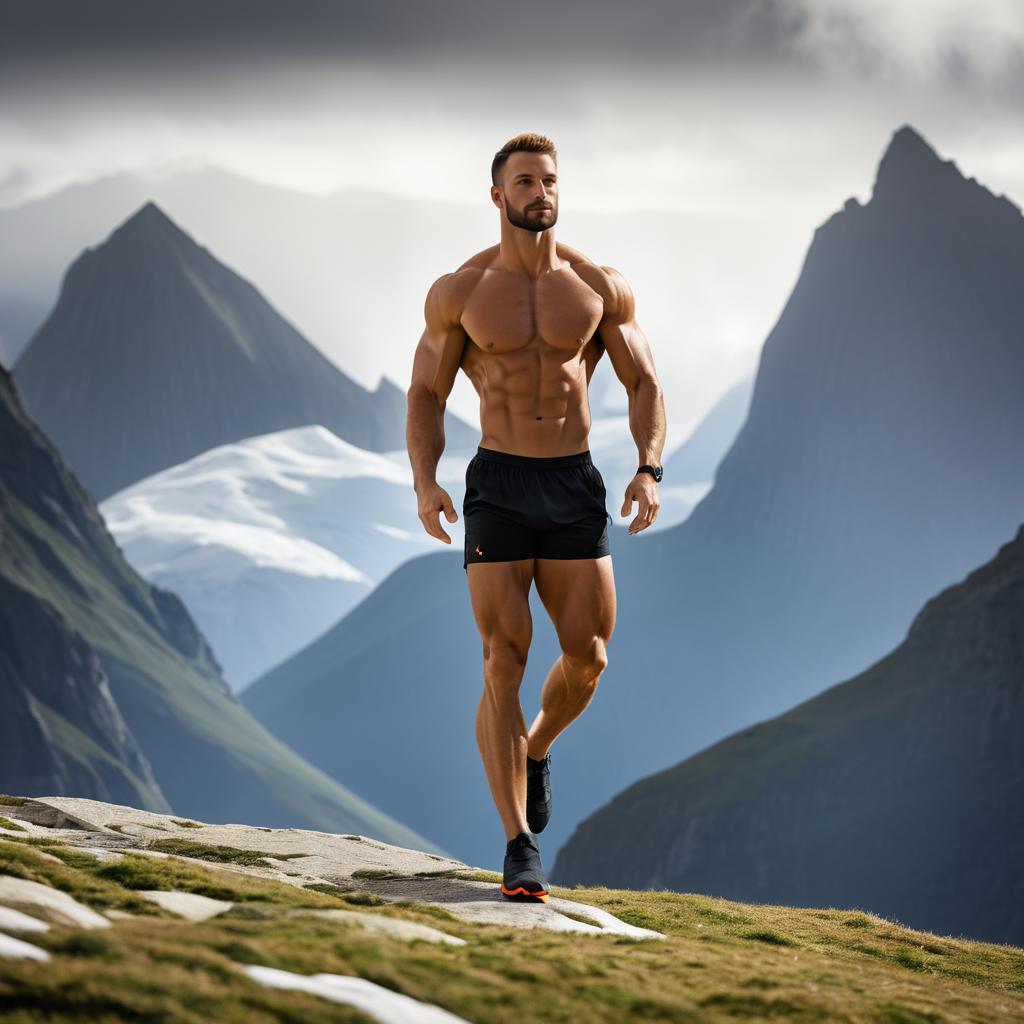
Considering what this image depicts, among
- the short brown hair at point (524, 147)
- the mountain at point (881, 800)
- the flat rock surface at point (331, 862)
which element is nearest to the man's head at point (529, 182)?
the short brown hair at point (524, 147)

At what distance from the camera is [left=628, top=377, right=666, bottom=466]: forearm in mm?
12391

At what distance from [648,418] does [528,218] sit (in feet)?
6.49

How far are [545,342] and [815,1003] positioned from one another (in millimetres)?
5586

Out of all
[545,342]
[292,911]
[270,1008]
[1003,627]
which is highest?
[1003,627]

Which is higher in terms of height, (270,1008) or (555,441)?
(555,441)

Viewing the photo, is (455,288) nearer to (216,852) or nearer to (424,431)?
(424,431)

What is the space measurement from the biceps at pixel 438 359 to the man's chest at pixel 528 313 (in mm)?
173

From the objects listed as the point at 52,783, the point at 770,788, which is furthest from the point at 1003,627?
the point at 52,783

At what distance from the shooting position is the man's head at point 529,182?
11.9 meters

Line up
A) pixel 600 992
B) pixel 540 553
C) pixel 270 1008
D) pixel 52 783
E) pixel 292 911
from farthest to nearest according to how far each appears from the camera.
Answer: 1. pixel 52 783
2. pixel 540 553
3. pixel 292 911
4. pixel 600 992
5. pixel 270 1008

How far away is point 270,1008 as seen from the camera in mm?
6625

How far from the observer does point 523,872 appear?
11227 millimetres

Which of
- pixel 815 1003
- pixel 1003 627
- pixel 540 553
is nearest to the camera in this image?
pixel 815 1003

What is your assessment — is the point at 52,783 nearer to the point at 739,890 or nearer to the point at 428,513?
the point at 739,890
